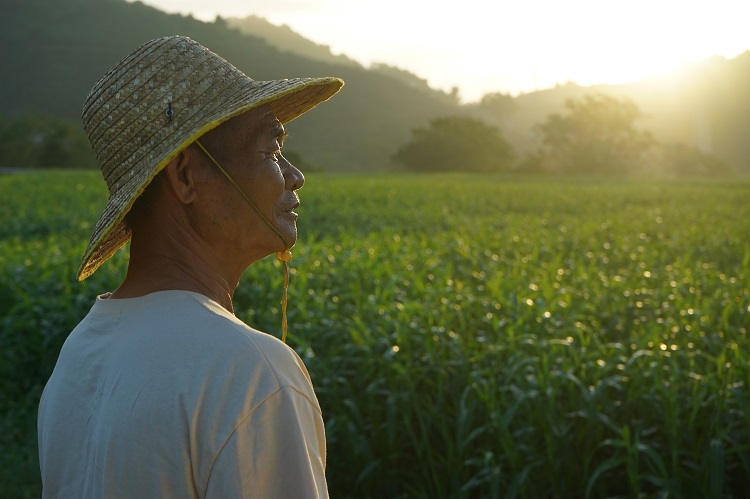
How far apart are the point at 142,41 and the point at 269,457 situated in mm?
94888

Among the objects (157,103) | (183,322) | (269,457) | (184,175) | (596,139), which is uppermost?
(157,103)

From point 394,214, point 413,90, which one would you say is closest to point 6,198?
point 394,214

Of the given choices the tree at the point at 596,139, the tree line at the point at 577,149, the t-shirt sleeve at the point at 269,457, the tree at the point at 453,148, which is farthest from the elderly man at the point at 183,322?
the tree at the point at 453,148

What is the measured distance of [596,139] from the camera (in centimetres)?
6550

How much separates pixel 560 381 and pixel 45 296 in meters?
4.39

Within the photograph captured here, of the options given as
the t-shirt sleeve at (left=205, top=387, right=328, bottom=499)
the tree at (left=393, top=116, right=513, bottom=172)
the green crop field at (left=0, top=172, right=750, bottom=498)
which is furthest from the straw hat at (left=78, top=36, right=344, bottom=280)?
the tree at (left=393, top=116, right=513, bottom=172)

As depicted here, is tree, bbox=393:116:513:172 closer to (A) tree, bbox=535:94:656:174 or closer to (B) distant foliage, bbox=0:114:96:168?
(A) tree, bbox=535:94:656:174

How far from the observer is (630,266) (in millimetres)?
9203

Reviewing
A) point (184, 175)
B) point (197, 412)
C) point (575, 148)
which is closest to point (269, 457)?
point (197, 412)

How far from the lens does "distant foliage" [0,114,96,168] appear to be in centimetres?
5262

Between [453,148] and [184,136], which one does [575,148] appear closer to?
[453,148]

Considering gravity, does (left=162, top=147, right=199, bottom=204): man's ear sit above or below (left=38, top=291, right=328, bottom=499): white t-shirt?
above

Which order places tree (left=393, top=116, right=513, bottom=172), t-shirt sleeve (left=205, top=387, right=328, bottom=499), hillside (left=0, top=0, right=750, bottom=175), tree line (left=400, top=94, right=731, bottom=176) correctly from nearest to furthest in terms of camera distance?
t-shirt sleeve (left=205, top=387, right=328, bottom=499), tree line (left=400, top=94, right=731, bottom=176), tree (left=393, top=116, right=513, bottom=172), hillside (left=0, top=0, right=750, bottom=175)

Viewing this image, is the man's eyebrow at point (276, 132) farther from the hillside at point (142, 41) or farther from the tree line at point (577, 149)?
the hillside at point (142, 41)
